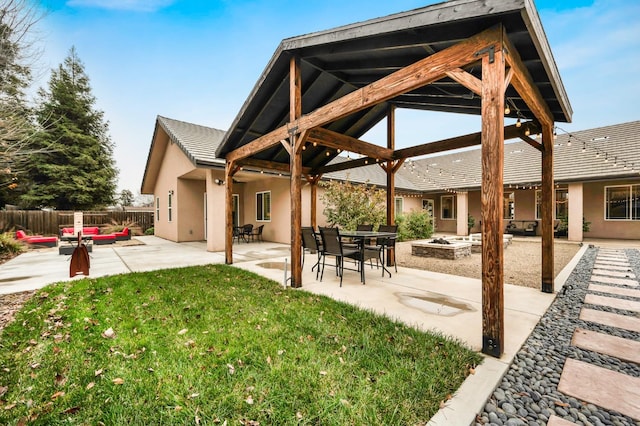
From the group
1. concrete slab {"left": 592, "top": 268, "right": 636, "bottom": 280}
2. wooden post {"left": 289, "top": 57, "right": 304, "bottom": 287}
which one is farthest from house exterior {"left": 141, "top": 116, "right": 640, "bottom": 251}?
concrete slab {"left": 592, "top": 268, "right": 636, "bottom": 280}

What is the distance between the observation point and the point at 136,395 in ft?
6.23

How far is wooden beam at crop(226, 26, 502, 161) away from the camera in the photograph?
2.61m

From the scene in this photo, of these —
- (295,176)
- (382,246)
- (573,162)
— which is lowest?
(382,246)

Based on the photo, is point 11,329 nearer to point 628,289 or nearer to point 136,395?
point 136,395

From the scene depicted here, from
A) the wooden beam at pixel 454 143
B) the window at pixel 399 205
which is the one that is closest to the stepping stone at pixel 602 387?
the wooden beam at pixel 454 143

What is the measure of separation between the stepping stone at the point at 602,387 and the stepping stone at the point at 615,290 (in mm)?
3108

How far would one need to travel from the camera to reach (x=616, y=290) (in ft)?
14.6

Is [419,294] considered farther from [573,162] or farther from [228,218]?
[573,162]

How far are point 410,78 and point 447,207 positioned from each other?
1617cm

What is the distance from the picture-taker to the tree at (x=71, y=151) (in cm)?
1620

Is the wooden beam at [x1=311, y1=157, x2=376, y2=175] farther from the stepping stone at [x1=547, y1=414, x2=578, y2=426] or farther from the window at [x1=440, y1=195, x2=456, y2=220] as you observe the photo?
the window at [x1=440, y1=195, x2=456, y2=220]

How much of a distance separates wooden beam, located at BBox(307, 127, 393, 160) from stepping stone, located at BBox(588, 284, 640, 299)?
174 inches

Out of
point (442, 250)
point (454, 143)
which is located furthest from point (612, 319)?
point (442, 250)

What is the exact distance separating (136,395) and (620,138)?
18.9 m
